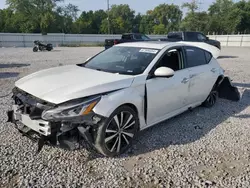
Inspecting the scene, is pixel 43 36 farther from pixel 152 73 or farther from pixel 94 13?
pixel 94 13

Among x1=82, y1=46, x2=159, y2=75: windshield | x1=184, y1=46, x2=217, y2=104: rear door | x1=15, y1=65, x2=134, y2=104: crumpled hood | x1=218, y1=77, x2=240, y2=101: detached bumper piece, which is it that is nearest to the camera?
x1=15, y1=65, x2=134, y2=104: crumpled hood

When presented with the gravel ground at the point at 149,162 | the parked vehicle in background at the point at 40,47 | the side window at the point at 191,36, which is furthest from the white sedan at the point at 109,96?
the parked vehicle in background at the point at 40,47

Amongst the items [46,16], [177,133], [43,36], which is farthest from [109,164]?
[46,16]

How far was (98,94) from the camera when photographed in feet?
9.61

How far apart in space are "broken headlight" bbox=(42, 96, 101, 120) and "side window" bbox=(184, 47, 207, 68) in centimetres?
242

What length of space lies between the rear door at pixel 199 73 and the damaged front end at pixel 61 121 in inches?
91.8

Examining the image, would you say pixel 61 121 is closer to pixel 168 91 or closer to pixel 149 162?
pixel 149 162

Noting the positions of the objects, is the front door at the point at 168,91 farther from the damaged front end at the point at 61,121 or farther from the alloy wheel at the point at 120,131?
the damaged front end at the point at 61,121

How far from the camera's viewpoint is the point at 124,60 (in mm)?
3984

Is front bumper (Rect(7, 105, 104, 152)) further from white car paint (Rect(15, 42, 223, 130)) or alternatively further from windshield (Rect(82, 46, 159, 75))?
windshield (Rect(82, 46, 159, 75))

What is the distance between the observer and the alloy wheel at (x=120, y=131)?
3072mm

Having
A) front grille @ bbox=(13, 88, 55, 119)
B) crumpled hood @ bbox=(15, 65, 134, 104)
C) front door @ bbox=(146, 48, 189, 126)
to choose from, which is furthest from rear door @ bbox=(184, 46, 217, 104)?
front grille @ bbox=(13, 88, 55, 119)

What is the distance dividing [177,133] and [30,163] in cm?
236

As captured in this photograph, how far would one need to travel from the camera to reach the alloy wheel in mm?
3072
